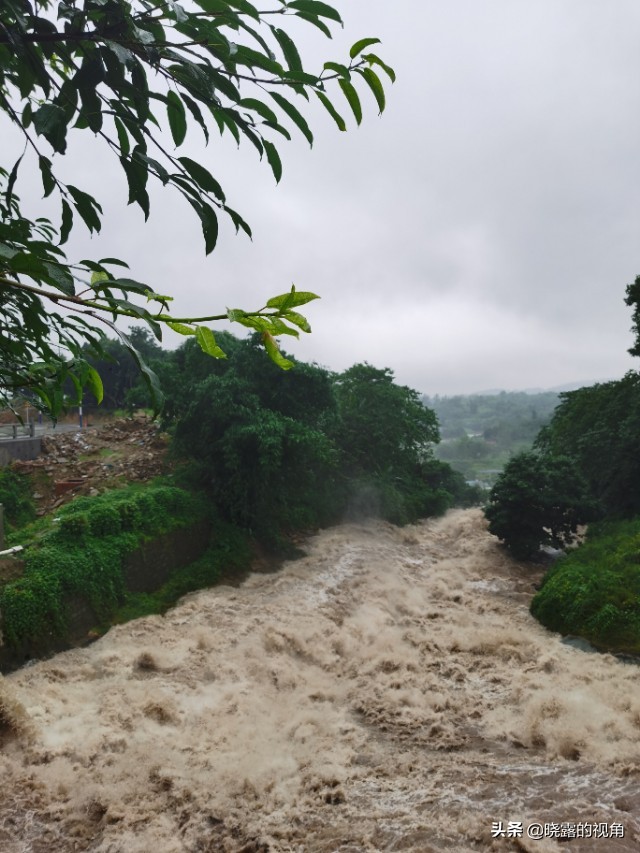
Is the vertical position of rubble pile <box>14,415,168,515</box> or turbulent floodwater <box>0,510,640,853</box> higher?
rubble pile <box>14,415,168,515</box>

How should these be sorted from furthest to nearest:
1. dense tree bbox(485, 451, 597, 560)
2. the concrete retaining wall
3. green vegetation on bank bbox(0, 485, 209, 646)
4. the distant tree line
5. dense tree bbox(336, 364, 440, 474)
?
dense tree bbox(336, 364, 440, 474)
dense tree bbox(485, 451, 597, 560)
the distant tree line
green vegetation on bank bbox(0, 485, 209, 646)
the concrete retaining wall

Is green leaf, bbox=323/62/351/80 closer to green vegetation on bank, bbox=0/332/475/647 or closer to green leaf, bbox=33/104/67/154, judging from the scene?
green leaf, bbox=33/104/67/154

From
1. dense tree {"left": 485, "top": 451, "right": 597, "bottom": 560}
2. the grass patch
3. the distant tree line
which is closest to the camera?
the grass patch

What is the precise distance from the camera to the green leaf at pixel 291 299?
877 mm

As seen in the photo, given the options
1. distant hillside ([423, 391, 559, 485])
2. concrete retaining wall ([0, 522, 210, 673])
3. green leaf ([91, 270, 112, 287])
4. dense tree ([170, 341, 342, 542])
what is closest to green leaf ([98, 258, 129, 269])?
green leaf ([91, 270, 112, 287])

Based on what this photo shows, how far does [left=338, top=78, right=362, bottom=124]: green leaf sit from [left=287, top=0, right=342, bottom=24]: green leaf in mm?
101

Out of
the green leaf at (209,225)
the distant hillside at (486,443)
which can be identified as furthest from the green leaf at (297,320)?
the distant hillside at (486,443)

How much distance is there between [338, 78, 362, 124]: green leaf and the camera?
108 centimetres

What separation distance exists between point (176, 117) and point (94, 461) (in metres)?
11.4

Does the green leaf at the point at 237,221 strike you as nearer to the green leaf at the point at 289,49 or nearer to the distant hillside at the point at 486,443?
the green leaf at the point at 289,49

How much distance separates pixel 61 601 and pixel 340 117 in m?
7.35

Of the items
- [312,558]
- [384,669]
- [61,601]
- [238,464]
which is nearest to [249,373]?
[238,464]

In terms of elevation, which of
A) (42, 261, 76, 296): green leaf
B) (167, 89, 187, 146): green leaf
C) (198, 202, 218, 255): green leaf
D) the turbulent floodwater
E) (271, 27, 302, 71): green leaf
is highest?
(271, 27, 302, 71): green leaf

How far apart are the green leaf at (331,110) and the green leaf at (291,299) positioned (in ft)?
1.60
